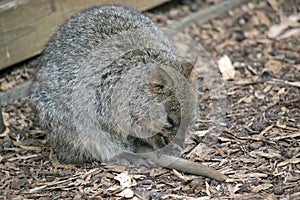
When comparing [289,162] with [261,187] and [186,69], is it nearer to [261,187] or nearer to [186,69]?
[261,187]

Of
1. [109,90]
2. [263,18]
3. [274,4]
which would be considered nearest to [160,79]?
[109,90]

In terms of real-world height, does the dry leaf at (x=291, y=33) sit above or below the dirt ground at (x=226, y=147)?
above

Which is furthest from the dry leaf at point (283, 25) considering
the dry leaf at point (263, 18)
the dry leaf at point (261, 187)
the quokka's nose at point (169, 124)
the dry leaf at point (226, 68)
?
the dry leaf at point (261, 187)

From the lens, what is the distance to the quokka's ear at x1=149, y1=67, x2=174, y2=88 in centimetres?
562

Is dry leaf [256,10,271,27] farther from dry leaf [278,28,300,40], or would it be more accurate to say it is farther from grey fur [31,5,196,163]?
grey fur [31,5,196,163]

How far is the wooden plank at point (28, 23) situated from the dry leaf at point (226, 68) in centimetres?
149

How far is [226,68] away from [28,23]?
247cm

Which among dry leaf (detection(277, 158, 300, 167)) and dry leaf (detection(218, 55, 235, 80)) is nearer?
dry leaf (detection(277, 158, 300, 167))

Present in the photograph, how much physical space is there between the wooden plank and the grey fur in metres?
1.09

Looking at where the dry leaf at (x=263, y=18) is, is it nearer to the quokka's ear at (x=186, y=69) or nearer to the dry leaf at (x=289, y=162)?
the quokka's ear at (x=186, y=69)

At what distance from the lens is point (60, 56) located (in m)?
6.23

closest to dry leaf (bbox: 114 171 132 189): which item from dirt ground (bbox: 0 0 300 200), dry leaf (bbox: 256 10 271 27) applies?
dirt ground (bbox: 0 0 300 200)

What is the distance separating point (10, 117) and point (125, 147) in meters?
1.67

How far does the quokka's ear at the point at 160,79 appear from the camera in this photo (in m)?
5.62
